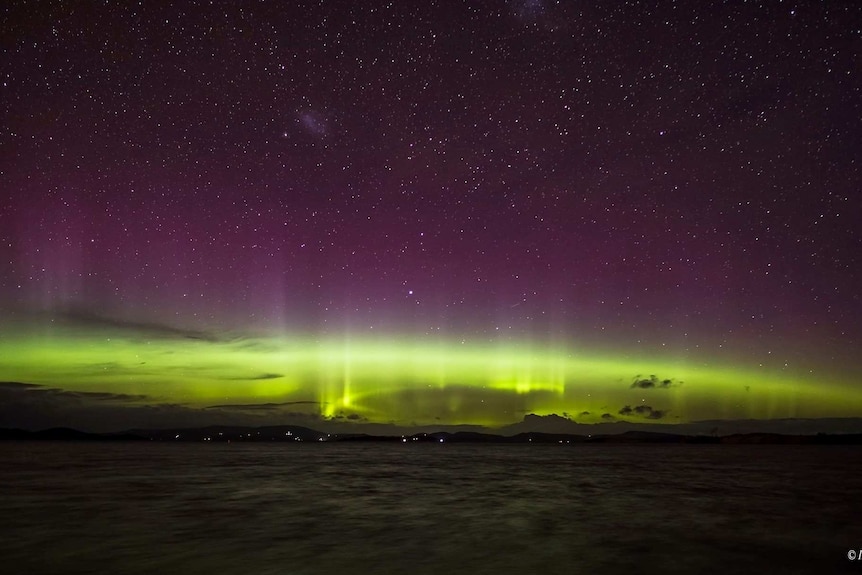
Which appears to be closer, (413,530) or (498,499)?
(413,530)

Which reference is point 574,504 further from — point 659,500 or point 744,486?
point 744,486

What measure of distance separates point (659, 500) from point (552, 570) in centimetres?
1777

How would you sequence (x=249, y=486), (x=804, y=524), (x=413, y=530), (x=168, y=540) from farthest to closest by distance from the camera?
(x=249, y=486) < (x=804, y=524) < (x=413, y=530) < (x=168, y=540)

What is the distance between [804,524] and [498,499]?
12.6 meters

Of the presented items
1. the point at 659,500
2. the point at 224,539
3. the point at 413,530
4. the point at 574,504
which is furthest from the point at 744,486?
the point at 224,539

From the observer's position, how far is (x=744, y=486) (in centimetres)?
3972

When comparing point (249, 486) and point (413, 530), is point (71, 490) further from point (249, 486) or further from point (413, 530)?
point (413, 530)

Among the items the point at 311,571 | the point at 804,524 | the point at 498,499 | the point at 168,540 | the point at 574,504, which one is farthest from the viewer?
the point at 498,499

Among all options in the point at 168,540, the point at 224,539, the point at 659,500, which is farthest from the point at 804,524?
the point at 168,540

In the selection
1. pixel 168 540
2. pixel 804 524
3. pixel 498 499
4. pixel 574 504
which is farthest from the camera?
pixel 498 499

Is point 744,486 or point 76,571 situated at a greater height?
point 76,571

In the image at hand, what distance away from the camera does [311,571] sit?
14406mm

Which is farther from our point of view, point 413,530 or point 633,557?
point 413,530

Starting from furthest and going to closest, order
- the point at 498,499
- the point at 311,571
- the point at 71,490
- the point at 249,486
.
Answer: the point at 249,486, the point at 71,490, the point at 498,499, the point at 311,571
